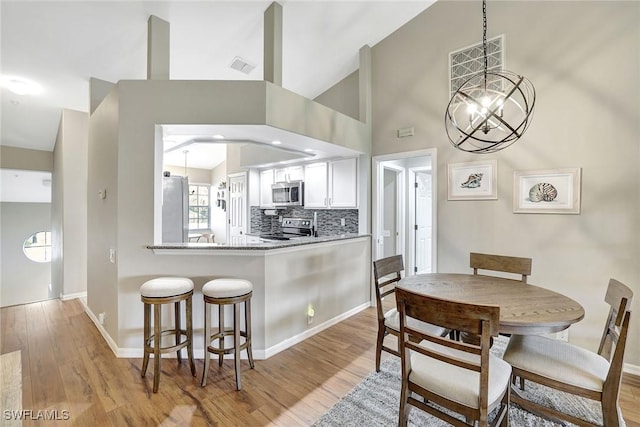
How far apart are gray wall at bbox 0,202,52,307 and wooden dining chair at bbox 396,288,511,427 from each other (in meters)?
7.86

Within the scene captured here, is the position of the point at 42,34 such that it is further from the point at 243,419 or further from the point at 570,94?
the point at 570,94

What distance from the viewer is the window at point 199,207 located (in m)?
7.96

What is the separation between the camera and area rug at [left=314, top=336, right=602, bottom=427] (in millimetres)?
1897

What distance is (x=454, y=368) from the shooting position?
163cm

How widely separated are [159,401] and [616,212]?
4018 millimetres

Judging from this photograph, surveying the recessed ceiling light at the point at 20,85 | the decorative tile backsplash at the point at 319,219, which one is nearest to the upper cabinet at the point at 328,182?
the decorative tile backsplash at the point at 319,219

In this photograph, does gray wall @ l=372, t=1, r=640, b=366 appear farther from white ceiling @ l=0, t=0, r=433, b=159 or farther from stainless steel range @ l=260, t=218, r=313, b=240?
stainless steel range @ l=260, t=218, r=313, b=240

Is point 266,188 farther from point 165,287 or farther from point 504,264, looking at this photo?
point 504,264

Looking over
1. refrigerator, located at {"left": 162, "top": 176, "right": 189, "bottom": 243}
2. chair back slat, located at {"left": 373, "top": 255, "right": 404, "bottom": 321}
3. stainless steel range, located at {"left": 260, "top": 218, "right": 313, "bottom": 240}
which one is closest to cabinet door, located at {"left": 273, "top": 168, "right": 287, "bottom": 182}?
stainless steel range, located at {"left": 260, "top": 218, "right": 313, "bottom": 240}

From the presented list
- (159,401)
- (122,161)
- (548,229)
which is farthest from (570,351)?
(122,161)

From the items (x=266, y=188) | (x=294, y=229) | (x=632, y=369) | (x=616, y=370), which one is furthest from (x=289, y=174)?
(x=632, y=369)

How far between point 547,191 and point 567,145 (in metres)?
0.45

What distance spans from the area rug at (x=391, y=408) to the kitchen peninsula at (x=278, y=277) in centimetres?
97

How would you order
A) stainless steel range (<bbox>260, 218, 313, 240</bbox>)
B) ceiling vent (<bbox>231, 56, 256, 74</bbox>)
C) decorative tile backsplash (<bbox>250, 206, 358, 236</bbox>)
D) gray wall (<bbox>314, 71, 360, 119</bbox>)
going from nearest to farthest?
ceiling vent (<bbox>231, 56, 256, 74</bbox>), gray wall (<bbox>314, 71, 360, 119</bbox>), decorative tile backsplash (<bbox>250, 206, 358, 236</bbox>), stainless steel range (<bbox>260, 218, 313, 240</bbox>)
